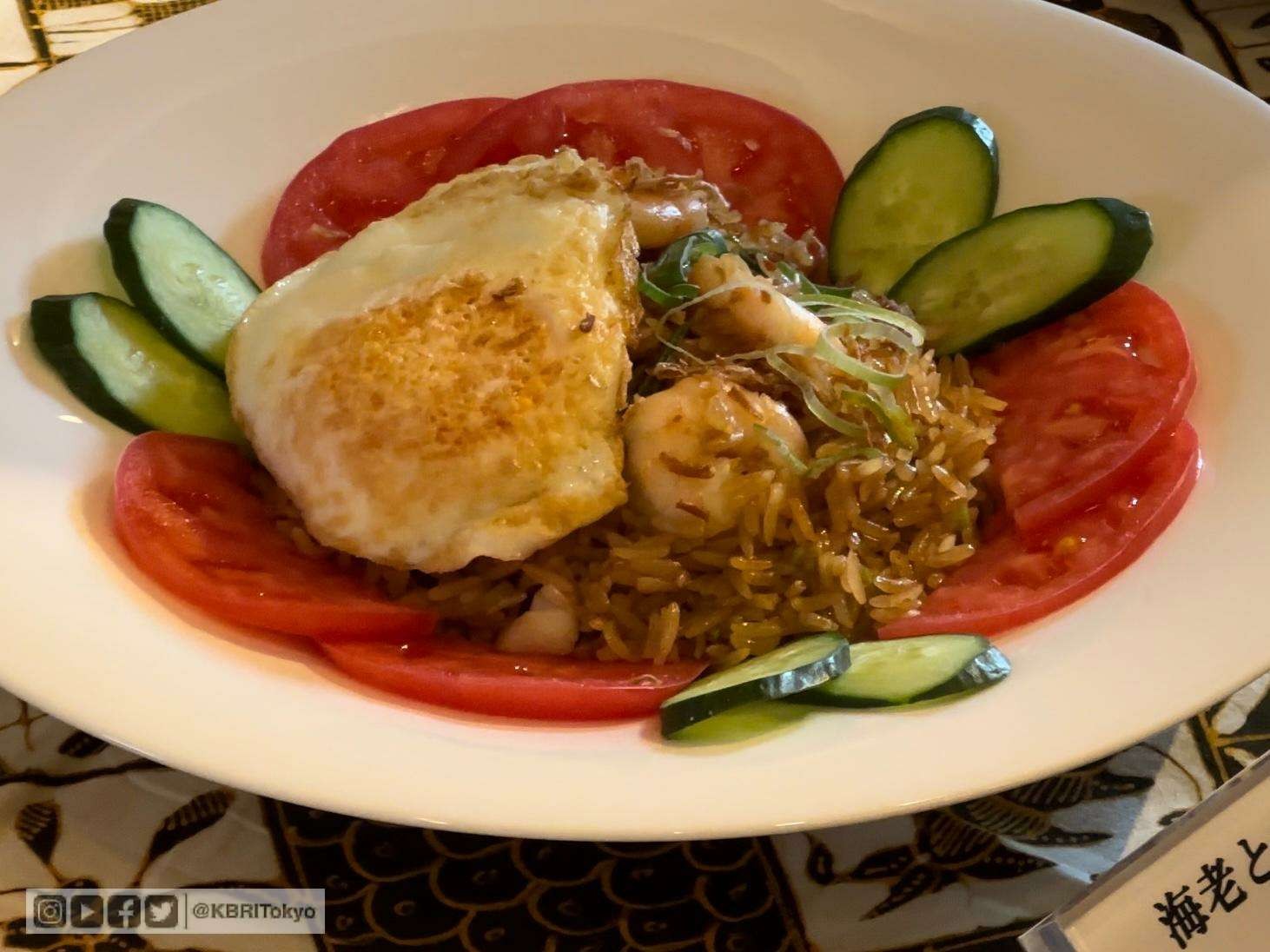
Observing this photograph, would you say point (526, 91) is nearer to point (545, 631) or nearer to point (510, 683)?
point (545, 631)

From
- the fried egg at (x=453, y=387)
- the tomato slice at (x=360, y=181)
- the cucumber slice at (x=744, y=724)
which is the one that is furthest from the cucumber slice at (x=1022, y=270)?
the tomato slice at (x=360, y=181)

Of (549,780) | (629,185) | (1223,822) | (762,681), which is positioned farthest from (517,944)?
(629,185)

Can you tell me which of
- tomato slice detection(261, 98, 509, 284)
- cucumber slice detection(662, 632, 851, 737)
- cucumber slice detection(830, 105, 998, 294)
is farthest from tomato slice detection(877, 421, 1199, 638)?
tomato slice detection(261, 98, 509, 284)

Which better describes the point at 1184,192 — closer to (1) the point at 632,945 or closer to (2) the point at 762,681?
Answer: (2) the point at 762,681

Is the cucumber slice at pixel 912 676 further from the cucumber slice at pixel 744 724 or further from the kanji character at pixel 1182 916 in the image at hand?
the kanji character at pixel 1182 916

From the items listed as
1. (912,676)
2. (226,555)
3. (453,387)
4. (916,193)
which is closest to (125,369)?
(226,555)

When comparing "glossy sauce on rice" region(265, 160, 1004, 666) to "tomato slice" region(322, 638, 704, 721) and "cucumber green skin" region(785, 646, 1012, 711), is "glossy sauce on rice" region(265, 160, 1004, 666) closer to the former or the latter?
"tomato slice" region(322, 638, 704, 721)
